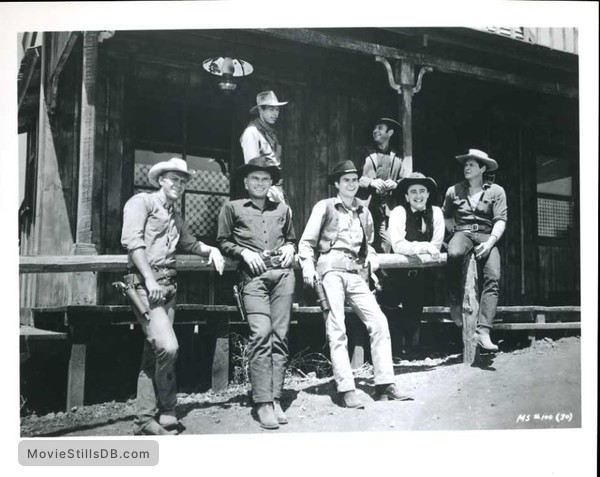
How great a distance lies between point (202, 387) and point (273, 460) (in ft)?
2.30

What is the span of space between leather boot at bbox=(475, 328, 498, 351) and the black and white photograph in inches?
0.8

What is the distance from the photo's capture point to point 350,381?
3924 millimetres

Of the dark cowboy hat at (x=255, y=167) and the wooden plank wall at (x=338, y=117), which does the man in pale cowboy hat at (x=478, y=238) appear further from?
the dark cowboy hat at (x=255, y=167)

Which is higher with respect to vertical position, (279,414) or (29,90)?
(29,90)

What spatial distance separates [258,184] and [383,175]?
1.34 m

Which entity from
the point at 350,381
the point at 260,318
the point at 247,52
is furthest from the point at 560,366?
the point at 247,52

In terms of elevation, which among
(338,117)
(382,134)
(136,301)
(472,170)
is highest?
(338,117)

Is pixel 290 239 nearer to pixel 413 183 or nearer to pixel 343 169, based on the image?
pixel 343 169

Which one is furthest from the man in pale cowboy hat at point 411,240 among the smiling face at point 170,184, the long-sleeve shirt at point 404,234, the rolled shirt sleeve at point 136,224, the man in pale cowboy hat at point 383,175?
the rolled shirt sleeve at point 136,224

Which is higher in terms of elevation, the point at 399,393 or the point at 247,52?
the point at 247,52

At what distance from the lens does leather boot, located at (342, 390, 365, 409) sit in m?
3.93

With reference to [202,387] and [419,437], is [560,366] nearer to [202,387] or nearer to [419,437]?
[419,437]

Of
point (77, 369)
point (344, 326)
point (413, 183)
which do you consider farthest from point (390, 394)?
point (77, 369)

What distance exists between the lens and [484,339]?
14.6 ft
